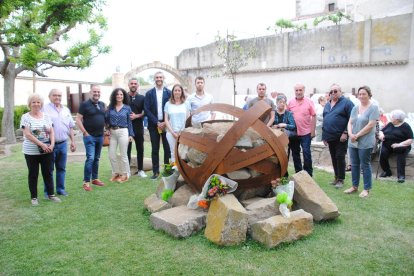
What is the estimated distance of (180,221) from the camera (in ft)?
14.4

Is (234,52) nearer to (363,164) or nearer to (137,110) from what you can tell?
(137,110)

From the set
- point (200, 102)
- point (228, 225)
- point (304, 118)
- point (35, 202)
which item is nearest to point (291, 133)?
point (304, 118)

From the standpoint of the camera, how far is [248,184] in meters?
4.73

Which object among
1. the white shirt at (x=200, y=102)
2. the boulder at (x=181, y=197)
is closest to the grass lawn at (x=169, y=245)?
the boulder at (x=181, y=197)

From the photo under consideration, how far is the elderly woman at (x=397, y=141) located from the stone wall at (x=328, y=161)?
20cm

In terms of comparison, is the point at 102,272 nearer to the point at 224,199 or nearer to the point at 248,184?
the point at 224,199

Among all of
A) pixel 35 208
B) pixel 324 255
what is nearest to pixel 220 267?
pixel 324 255

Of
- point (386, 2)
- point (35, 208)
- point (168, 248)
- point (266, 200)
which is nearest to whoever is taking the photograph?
point (168, 248)

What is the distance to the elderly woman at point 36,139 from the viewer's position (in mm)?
5480

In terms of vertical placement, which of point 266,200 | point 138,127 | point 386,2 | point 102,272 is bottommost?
point 102,272

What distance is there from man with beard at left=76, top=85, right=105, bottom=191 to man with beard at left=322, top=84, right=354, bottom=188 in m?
4.08

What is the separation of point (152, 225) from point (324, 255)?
2.13m

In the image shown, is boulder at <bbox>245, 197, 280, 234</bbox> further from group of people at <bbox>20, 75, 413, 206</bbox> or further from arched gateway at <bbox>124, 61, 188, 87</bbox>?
arched gateway at <bbox>124, 61, 188, 87</bbox>

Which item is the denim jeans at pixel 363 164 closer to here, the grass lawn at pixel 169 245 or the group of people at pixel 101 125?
the grass lawn at pixel 169 245
